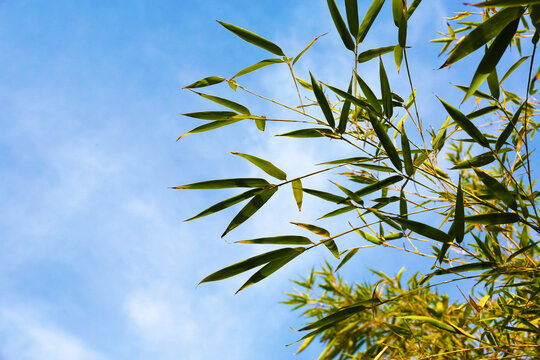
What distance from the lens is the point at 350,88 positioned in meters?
1.22

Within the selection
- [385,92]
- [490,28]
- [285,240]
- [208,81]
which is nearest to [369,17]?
[385,92]

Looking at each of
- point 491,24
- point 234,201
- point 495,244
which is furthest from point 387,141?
point 495,244

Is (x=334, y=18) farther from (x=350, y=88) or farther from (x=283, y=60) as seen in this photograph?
(x=283, y=60)

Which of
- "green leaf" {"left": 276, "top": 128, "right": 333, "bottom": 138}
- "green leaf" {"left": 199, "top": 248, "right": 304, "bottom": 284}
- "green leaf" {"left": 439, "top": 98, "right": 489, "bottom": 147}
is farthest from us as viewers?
"green leaf" {"left": 276, "top": 128, "right": 333, "bottom": 138}

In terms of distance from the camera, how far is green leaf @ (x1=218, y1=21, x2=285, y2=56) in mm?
1346

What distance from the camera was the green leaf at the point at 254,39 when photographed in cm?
135

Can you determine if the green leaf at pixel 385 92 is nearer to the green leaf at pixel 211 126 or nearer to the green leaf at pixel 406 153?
the green leaf at pixel 406 153

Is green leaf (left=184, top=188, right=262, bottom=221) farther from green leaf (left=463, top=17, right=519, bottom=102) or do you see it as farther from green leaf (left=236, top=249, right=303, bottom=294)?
green leaf (left=463, top=17, right=519, bottom=102)

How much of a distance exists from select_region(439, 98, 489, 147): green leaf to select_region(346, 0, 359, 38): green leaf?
327mm

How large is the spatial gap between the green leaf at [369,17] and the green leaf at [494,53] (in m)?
0.47

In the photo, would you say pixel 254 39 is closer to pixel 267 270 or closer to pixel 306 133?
pixel 306 133

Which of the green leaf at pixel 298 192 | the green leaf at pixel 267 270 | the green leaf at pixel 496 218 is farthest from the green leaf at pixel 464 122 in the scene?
the green leaf at pixel 267 270

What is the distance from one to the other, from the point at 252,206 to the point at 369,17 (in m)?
0.68

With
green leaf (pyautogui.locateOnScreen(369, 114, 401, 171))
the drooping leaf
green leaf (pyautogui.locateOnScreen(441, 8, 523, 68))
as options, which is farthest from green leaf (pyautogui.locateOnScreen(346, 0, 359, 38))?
green leaf (pyautogui.locateOnScreen(441, 8, 523, 68))
